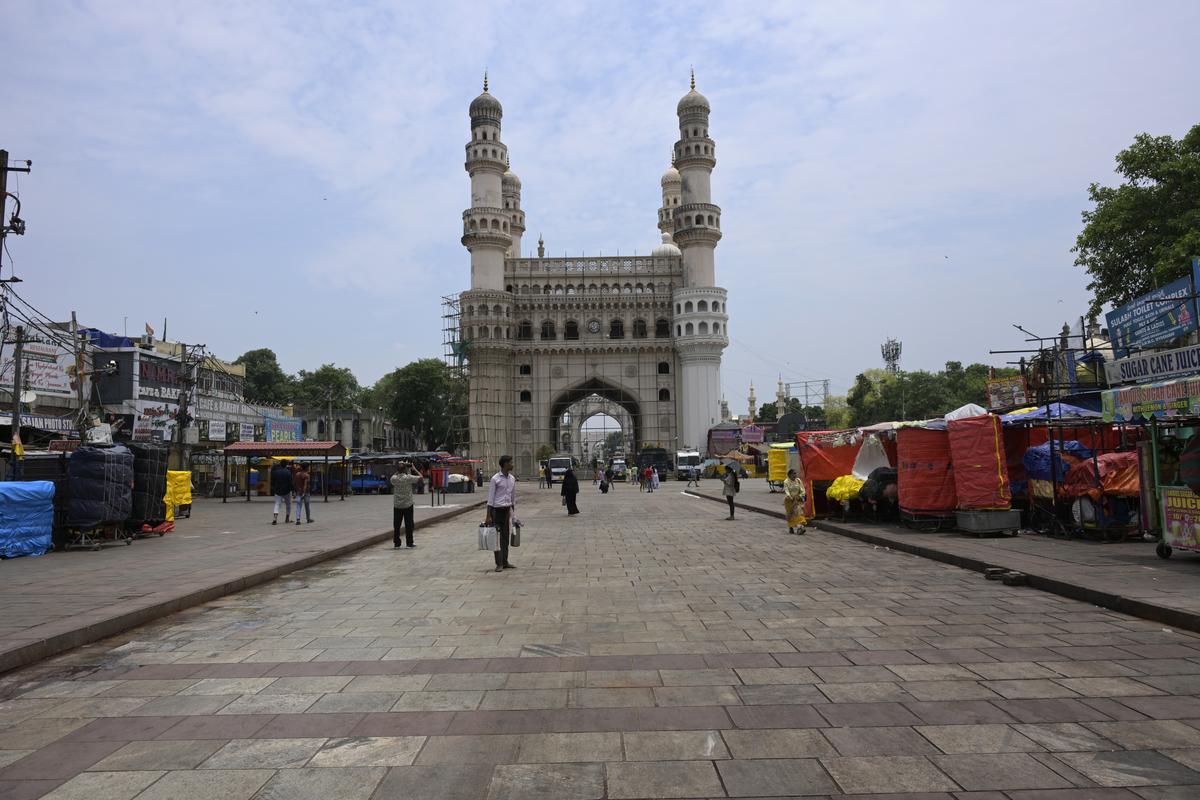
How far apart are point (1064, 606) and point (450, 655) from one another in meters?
5.73

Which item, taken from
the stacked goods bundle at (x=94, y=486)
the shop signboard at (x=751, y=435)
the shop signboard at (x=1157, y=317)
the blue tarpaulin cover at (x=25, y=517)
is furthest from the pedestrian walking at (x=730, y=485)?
the shop signboard at (x=751, y=435)

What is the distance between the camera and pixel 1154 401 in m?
9.27

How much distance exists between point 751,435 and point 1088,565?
49494 mm

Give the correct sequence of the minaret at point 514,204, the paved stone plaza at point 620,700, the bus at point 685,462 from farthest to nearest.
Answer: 1. the minaret at point 514,204
2. the bus at point 685,462
3. the paved stone plaza at point 620,700

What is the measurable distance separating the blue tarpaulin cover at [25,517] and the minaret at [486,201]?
5215 cm

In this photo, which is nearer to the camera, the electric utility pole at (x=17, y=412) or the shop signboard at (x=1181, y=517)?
A: the shop signboard at (x=1181, y=517)

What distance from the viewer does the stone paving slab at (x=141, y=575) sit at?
636 cm

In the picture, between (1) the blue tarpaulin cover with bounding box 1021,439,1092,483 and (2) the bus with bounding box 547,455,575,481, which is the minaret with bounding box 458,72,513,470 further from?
(1) the blue tarpaulin cover with bounding box 1021,439,1092,483

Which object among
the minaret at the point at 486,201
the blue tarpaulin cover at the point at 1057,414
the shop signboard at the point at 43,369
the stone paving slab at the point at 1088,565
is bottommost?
the stone paving slab at the point at 1088,565

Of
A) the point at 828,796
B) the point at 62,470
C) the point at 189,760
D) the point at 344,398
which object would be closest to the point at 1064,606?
the point at 828,796

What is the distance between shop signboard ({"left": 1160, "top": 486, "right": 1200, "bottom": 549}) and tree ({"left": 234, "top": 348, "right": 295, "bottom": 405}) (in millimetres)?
77723

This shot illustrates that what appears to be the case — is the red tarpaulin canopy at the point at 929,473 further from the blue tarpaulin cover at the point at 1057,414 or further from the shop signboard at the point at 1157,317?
the shop signboard at the point at 1157,317

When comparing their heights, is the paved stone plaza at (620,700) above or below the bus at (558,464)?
below

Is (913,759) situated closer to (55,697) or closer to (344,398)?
(55,697)
